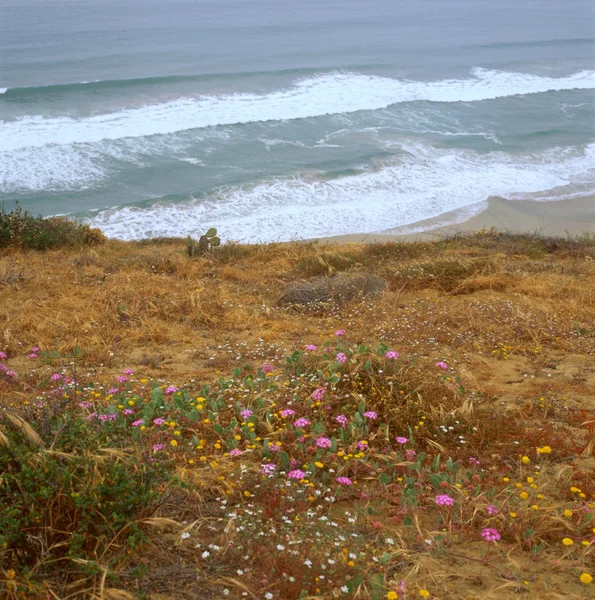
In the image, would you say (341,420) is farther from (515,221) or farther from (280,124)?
(280,124)

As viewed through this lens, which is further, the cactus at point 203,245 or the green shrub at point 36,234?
the green shrub at point 36,234

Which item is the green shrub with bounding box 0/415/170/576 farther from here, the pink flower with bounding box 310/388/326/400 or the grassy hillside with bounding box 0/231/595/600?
the pink flower with bounding box 310/388/326/400

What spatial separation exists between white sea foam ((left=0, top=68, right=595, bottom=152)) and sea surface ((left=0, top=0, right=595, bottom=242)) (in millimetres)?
95

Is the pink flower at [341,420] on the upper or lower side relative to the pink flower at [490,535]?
upper

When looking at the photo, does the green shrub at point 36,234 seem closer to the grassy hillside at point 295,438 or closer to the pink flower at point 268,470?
the grassy hillside at point 295,438

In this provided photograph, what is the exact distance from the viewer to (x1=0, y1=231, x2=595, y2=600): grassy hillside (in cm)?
302

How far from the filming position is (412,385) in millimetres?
4832

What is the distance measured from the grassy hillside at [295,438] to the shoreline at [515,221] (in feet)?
24.0

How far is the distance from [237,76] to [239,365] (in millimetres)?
26983

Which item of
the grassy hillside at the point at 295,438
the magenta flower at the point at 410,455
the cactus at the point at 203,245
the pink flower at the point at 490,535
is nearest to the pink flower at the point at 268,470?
the grassy hillside at the point at 295,438

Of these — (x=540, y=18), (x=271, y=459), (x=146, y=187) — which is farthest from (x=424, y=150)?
(x=540, y=18)

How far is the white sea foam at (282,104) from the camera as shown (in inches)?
902

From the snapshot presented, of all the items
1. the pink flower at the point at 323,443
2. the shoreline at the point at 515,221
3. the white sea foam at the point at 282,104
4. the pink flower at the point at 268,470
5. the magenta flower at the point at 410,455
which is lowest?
the shoreline at the point at 515,221

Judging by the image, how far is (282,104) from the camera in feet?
89.0
